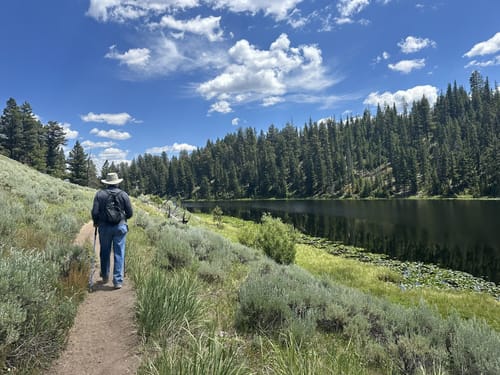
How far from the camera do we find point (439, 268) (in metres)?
21.5

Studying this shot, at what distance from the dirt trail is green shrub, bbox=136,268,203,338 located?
306mm

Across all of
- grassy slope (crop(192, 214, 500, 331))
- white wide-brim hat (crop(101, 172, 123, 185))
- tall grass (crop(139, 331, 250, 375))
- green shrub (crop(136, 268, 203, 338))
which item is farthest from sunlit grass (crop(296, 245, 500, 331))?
tall grass (crop(139, 331, 250, 375))

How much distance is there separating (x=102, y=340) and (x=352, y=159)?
142844mm

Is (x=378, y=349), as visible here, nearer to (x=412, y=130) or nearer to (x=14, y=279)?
(x=14, y=279)

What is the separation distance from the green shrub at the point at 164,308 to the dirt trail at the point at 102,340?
306mm

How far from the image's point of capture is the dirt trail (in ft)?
13.4

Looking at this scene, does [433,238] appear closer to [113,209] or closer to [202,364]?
[113,209]

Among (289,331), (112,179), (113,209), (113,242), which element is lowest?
(289,331)

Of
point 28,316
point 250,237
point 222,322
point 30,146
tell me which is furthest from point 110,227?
point 30,146

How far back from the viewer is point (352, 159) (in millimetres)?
138250

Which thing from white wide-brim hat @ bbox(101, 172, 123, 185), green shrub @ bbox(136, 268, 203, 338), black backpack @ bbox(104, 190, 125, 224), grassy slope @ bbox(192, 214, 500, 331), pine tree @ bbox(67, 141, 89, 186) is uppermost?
pine tree @ bbox(67, 141, 89, 186)

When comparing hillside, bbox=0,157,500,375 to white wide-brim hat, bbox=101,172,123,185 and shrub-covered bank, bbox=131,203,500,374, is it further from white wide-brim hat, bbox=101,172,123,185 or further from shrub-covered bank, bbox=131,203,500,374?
white wide-brim hat, bbox=101,172,123,185

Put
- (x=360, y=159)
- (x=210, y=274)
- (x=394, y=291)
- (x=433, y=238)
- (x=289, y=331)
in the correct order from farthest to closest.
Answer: (x=360, y=159) → (x=433, y=238) → (x=394, y=291) → (x=210, y=274) → (x=289, y=331)

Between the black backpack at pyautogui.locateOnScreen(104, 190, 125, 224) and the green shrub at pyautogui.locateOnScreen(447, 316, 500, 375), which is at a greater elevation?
the black backpack at pyautogui.locateOnScreen(104, 190, 125, 224)
